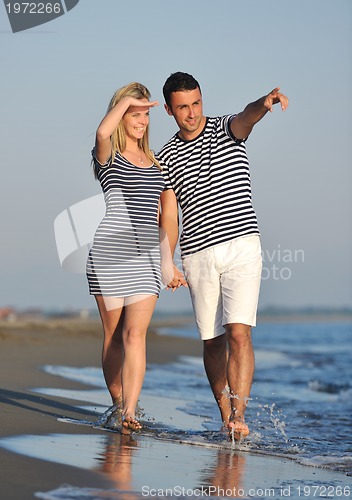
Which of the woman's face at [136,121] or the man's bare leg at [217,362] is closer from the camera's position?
the woman's face at [136,121]

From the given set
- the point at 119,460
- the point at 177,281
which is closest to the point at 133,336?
the point at 177,281

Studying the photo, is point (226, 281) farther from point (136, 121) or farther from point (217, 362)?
point (136, 121)

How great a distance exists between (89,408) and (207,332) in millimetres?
1235

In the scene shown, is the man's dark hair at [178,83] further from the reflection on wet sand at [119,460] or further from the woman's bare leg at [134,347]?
the reflection on wet sand at [119,460]

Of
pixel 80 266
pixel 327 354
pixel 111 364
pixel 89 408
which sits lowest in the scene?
pixel 327 354

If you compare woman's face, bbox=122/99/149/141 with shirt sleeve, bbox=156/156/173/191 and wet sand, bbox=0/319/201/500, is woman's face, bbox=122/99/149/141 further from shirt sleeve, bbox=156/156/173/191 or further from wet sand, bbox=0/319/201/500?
wet sand, bbox=0/319/201/500

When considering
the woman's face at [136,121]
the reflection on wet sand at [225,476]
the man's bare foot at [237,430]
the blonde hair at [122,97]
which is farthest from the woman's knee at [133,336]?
the woman's face at [136,121]

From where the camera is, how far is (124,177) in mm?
5227

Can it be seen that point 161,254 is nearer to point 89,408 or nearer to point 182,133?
point 182,133

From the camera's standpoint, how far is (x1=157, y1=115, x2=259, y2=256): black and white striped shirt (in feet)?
17.4

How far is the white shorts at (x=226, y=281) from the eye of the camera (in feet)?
17.3

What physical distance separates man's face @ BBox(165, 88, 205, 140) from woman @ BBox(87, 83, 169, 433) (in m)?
0.17

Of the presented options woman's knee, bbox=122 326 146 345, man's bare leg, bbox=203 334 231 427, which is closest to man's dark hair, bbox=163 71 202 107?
woman's knee, bbox=122 326 146 345

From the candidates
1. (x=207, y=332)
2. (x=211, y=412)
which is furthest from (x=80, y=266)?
(x=211, y=412)
